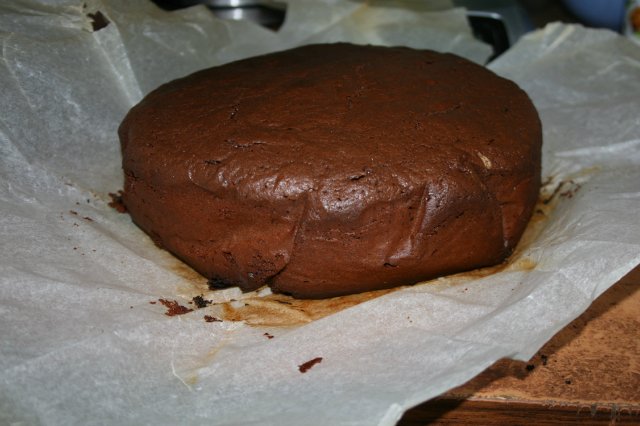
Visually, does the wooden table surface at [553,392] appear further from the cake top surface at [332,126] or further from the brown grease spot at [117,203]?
the brown grease spot at [117,203]

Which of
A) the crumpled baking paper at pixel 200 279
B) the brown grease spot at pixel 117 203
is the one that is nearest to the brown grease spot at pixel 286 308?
the crumpled baking paper at pixel 200 279

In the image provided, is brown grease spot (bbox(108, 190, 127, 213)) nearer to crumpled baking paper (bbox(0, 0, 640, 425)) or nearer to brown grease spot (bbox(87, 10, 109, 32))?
crumpled baking paper (bbox(0, 0, 640, 425))

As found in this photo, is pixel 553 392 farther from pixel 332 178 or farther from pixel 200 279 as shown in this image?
pixel 200 279

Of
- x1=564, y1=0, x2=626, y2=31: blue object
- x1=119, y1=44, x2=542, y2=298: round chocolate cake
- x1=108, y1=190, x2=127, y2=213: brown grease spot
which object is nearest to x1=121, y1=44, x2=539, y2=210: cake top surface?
x1=119, y1=44, x2=542, y2=298: round chocolate cake

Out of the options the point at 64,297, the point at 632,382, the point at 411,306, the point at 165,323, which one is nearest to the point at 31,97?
the point at 64,297

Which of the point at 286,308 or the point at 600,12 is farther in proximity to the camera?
the point at 600,12

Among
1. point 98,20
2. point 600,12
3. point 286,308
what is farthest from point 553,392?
point 600,12
